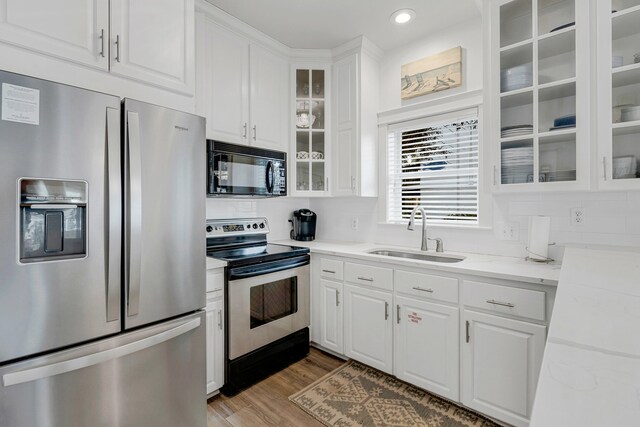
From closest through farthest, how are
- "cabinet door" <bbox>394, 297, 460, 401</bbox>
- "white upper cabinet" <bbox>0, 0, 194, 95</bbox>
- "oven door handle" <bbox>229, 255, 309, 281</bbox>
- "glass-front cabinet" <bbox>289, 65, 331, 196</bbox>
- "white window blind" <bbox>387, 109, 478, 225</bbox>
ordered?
"white upper cabinet" <bbox>0, 0, 194, 95</bbox>, "cabinet door" <bbox>394, 297, 460, 401</bbox>, "oven door handle" <bbox>229, 255, 309, 281</bbox>, "white window blind" <bbox>387, 109, 478, 225</bbox>, "glass-front cabinet" <bbox>289, 65, 331, 196</bbox>

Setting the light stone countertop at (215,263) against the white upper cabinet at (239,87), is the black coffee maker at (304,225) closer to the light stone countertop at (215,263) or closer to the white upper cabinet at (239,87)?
the white upper cabinet at (239,87)

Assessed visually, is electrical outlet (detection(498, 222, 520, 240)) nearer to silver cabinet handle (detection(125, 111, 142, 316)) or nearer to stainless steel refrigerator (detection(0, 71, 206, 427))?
stainless steel refrigerator (detection(0, 71, 206, 427))

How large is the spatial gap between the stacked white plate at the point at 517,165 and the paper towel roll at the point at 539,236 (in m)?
0.31

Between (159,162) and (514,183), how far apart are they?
77.7 inches

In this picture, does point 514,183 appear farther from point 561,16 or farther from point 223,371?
point 223,371

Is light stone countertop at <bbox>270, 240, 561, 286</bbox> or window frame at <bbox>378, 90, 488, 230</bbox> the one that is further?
window frame at <bbox>378, 90, 488, 230</bbox>

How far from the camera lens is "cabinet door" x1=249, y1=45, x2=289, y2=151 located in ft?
8.71

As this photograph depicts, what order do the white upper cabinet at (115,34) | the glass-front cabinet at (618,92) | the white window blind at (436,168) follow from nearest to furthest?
1. the white upper cabinet at (115,34)
2. the glass-front cabinet at (618,92)
3. the white window blind at (436,168)

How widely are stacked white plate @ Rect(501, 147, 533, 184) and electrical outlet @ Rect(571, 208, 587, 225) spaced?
0.44 m

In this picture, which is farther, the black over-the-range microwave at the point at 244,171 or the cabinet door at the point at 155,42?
the black over-the-range microwave at the point at 244,171

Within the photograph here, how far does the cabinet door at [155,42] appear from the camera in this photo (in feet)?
4.74

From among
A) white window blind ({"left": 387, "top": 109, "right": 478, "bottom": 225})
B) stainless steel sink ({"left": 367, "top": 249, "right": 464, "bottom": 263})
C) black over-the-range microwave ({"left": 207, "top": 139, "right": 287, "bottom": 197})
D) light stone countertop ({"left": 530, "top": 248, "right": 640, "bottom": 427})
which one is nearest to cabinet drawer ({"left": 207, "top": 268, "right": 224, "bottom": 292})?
black over-the-range microwave ({"left": 207, "top": 139, "right": 287, "bottom": 197})

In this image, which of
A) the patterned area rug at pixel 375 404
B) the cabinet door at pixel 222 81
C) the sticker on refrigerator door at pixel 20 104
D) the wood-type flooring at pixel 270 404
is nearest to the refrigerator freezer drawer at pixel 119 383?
the wood-type flooring at pixel 270 404

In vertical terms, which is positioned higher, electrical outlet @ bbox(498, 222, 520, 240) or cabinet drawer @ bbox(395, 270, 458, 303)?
electrical outlet @ bbox(498, 222, 520, 240)
